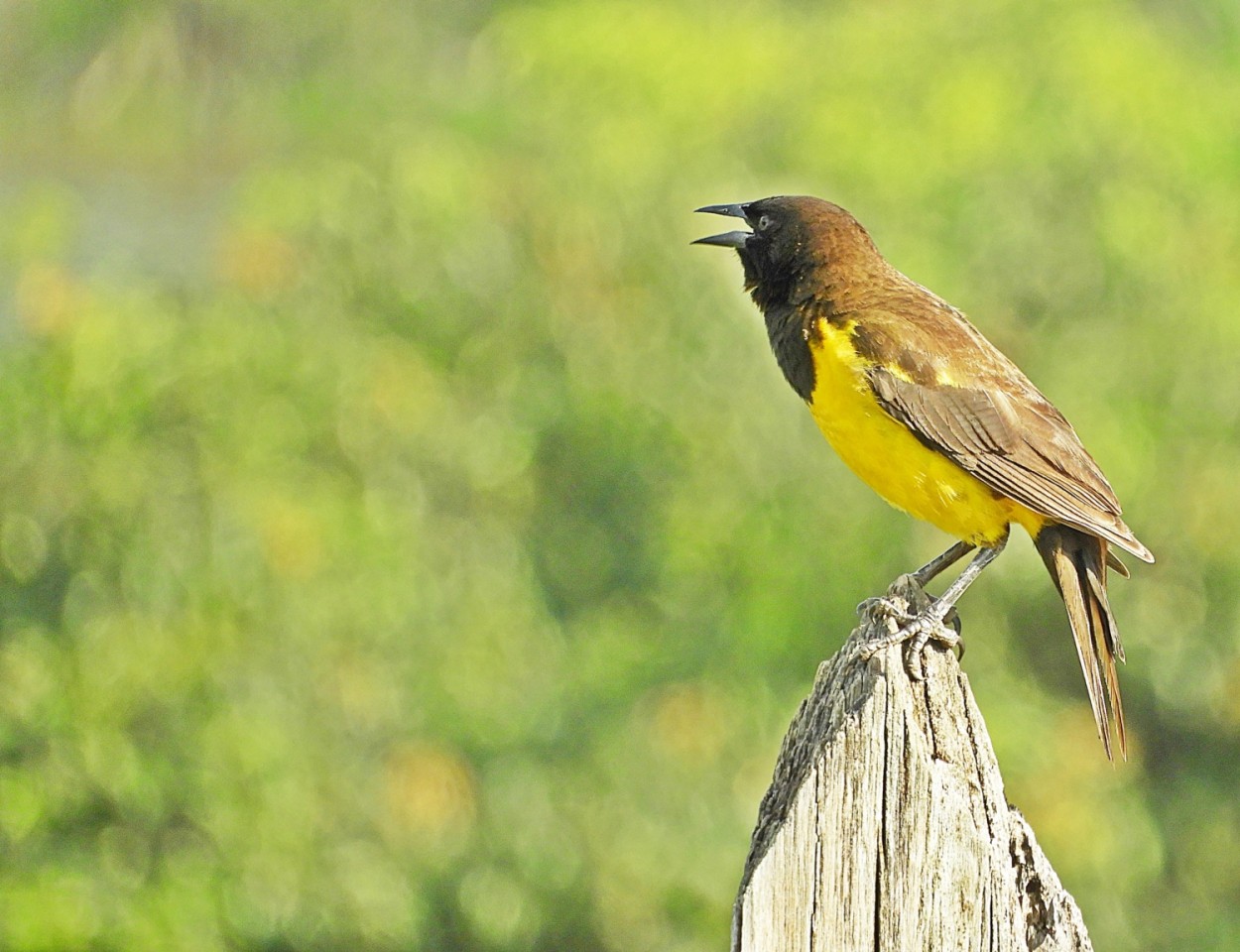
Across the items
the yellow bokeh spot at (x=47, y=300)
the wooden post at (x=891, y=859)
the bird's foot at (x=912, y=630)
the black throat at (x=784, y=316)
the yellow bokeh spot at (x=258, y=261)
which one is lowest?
the wooden post at (x=891, y=859)

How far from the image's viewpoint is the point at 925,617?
3213 millimetres

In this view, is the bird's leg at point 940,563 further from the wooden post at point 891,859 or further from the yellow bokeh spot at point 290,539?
the yellow bokeh spot at point 290,539

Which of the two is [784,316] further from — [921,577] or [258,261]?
[258,261]

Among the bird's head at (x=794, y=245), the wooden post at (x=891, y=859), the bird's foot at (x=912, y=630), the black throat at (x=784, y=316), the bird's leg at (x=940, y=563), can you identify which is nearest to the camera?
the wooden post at (x=891, y=859)

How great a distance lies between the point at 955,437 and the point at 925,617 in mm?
955

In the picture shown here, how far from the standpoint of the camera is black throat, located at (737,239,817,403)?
4285mm

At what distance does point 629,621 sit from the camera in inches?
357

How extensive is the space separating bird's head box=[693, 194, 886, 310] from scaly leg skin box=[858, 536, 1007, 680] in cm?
81

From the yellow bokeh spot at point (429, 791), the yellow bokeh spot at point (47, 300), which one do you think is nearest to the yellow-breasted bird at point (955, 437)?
the yellow bokeh spot at point (429, 791)

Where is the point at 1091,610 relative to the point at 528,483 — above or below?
below

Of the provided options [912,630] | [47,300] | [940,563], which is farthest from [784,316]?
[47,300]

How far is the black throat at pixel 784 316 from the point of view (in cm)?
429

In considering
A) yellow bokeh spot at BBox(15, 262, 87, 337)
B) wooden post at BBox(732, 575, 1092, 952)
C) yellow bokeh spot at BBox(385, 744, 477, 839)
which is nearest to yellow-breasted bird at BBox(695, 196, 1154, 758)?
wooden post at BBox(732, 575, 1092, 952)

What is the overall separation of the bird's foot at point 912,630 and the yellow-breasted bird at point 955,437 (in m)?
0.39
